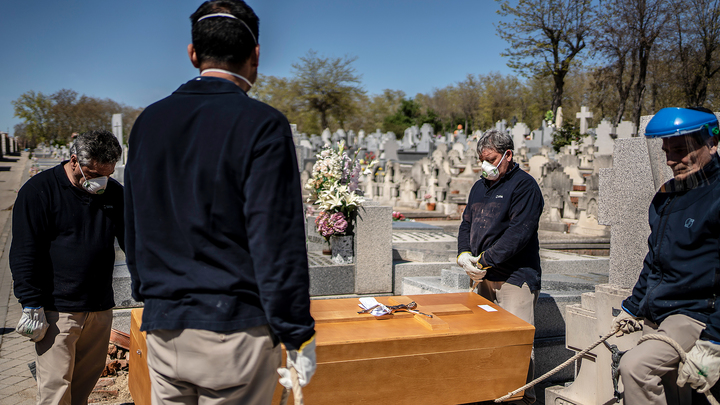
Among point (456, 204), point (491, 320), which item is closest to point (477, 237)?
point (491, 320)

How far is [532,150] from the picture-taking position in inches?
1273

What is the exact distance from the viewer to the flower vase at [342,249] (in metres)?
6.43

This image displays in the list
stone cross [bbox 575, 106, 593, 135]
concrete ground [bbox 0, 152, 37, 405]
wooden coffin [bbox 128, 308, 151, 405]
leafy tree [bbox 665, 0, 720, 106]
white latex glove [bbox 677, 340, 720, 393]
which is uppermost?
leafy tree [bbox 665, 0, 720, 106]

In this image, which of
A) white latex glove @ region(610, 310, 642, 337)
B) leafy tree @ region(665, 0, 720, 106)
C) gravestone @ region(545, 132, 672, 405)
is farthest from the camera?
leafy tree @ region(665, 0, 720, 106)

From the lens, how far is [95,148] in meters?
3.10

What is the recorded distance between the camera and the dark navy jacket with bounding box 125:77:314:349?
163 centimetres

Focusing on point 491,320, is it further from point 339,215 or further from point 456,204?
point 456,204

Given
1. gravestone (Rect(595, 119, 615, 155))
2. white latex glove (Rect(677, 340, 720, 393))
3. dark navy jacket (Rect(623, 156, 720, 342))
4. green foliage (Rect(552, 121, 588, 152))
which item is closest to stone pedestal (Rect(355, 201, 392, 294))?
dark navy jacket (Rect(623, 156, 720, 342))

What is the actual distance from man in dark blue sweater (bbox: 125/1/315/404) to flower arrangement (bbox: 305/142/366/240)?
465 cm

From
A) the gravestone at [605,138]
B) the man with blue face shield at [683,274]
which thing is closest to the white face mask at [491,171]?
the man with blue face shield at [683,274]

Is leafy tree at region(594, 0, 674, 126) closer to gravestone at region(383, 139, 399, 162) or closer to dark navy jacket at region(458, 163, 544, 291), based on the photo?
gravestone at region(383, 139, 399, 162)

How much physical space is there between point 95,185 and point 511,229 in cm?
273

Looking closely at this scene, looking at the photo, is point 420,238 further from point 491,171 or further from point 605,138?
point 605,138

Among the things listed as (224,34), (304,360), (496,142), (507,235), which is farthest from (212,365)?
(496,142)
